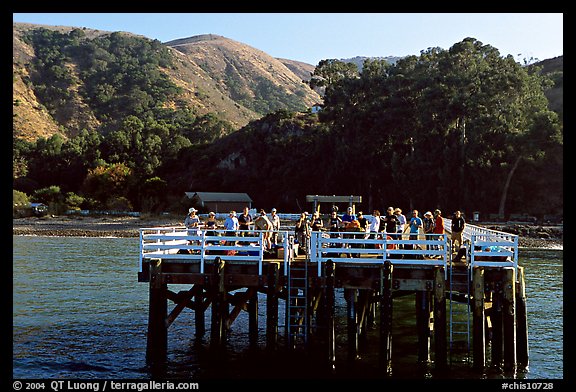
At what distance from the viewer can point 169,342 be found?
918 inches

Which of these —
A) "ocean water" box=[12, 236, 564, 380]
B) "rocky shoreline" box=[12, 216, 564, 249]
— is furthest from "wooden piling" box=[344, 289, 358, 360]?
"rocky shoreline" box=[12, 216, 564, 249]

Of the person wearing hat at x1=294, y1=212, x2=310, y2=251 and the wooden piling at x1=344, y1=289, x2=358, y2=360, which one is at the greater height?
the person wearing hat at x1=294, y1=212, x2=310, y2=251

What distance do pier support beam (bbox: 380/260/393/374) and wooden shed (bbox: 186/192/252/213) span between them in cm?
7965

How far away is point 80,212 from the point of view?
9762cm

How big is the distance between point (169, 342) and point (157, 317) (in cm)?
405

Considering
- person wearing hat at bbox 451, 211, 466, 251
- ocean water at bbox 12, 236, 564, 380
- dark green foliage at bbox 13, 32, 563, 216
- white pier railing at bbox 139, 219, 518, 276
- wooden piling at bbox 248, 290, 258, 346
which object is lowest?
ocean water at bbox 12, 236, 564, 380

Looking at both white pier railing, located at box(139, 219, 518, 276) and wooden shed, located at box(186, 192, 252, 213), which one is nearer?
white pier railing, located at box(139, 219, 518, 276)

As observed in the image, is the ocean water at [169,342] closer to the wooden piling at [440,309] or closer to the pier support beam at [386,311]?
the wooden piling at [440,309]

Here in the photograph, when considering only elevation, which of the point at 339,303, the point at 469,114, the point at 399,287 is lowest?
the point at 339,303

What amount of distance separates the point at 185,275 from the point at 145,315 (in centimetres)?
967

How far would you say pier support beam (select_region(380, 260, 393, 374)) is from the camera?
18223mm

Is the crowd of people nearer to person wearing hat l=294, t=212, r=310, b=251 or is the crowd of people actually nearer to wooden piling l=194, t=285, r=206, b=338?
person wearing hat l=294, t=212, r=310, b=251

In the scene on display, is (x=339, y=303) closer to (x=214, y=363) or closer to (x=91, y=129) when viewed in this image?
(x=214, y=363)
